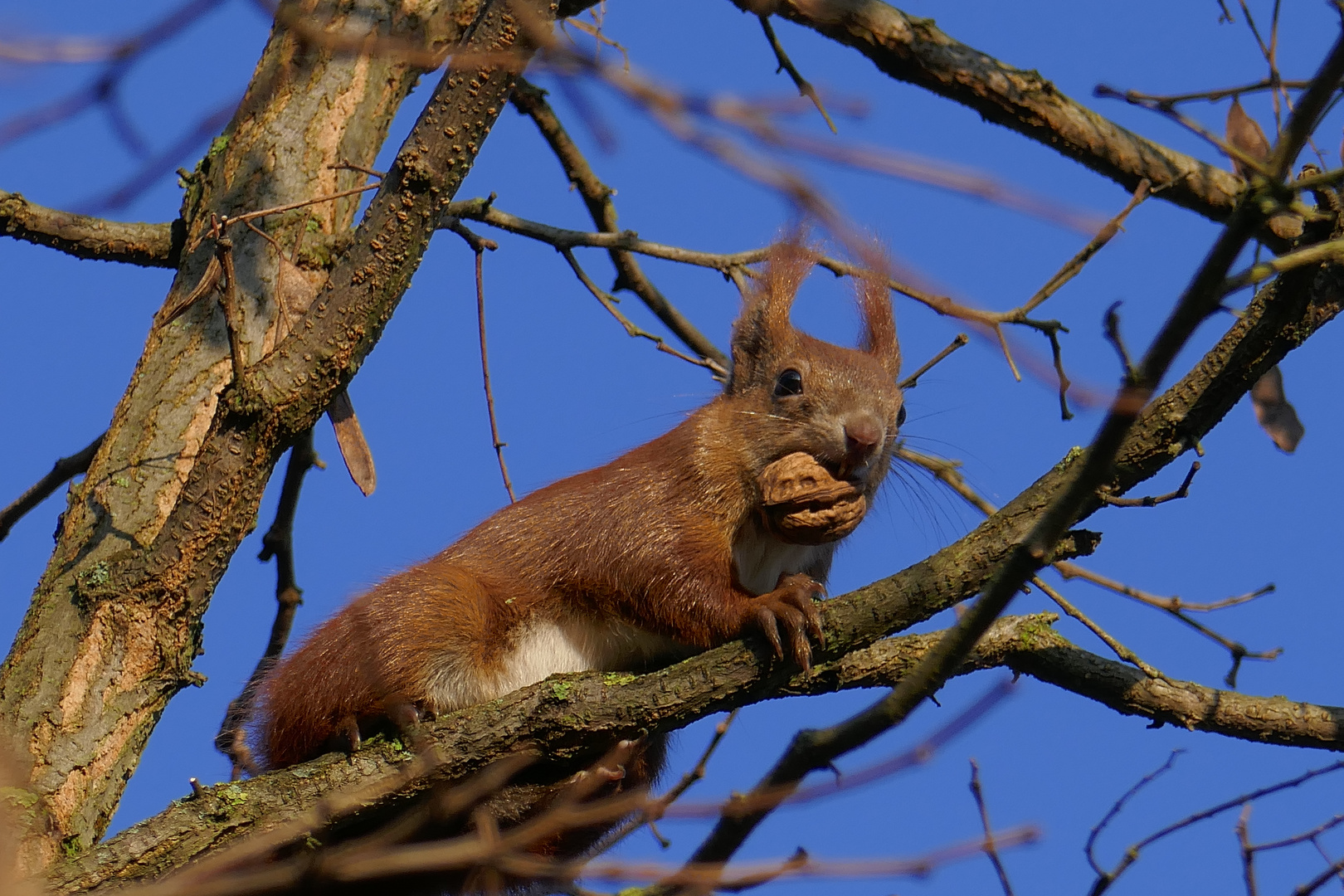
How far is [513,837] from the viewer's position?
142 centimetres

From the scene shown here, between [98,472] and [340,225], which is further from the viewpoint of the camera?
[340,225]

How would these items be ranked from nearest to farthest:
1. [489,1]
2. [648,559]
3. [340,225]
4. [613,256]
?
[489,1] < [648,559] < [340,225] < [613,256]

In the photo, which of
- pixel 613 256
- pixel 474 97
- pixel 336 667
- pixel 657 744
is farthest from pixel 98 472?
pixel 613 256

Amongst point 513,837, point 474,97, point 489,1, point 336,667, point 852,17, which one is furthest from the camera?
point 852,17

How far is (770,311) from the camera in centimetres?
446

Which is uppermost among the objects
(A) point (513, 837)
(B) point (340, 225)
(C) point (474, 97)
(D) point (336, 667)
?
(B) point (340, 225)

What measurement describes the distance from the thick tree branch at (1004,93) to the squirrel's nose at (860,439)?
1.35 m

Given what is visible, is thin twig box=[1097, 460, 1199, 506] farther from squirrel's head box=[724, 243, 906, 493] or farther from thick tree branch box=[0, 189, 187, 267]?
thick tree branch box=[0, 189, 187, 267]

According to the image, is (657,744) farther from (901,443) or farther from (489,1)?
(489,1)

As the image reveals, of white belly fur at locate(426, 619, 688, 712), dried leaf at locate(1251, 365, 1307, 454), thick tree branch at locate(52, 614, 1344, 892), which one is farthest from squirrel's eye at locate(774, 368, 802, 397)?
dried leaf at locate(1251, 365, 1307, 454)

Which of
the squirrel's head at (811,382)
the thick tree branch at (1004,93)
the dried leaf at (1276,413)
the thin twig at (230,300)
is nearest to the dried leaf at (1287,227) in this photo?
the thick tree branch at (1004,93)

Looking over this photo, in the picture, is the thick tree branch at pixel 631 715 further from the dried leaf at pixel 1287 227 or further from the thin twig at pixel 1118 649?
the dried leaf at pixel 1287 227

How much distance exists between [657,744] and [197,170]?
2301 mm

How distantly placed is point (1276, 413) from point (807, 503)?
1248 millimetres
